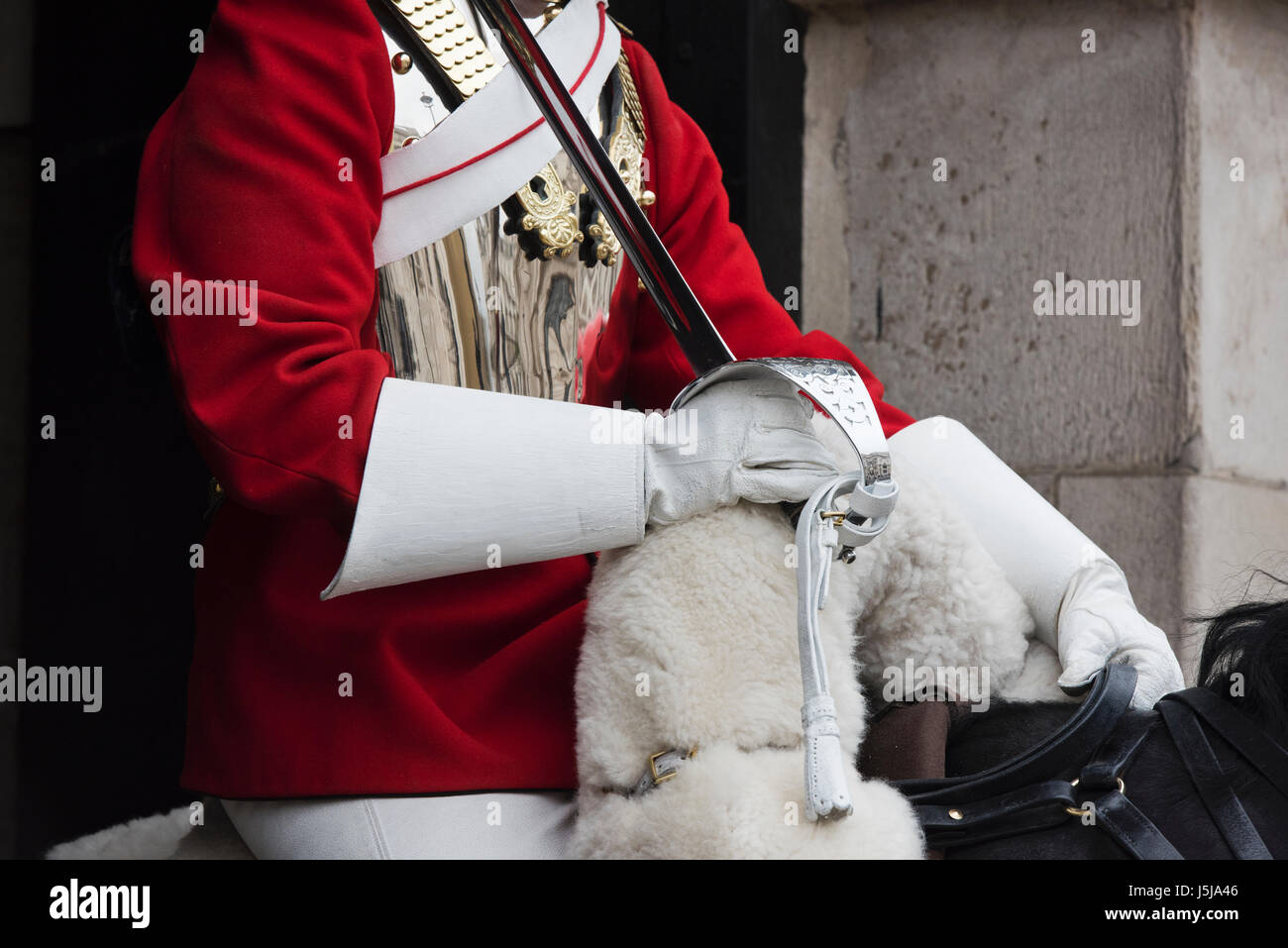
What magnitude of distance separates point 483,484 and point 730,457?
23 centimetres

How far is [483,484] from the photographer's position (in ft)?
4.13

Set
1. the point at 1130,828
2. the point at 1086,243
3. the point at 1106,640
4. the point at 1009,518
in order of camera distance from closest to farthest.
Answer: the point at 1130,828
the point at 1106,640
the point at 1009,518
the point at 1086,243

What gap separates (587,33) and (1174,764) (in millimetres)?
1051

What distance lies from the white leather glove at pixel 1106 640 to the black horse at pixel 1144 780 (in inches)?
3.5

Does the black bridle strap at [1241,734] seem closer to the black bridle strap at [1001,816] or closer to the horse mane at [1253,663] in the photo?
the horse mane at [1253,663]

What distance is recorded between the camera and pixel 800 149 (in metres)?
2.84

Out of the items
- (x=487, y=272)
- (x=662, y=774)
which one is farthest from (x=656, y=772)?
(x=487, y=272)

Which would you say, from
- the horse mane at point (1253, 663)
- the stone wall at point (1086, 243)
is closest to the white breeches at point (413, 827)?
the horse mane at point (1253, 663)

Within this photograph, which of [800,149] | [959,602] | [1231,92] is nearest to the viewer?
[959,602]

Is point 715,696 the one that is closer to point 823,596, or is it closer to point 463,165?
point 823,596

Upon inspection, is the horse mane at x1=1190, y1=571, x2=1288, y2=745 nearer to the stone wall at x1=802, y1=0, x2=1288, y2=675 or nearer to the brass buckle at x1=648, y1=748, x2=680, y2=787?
the brass buckle at x1=648, y1=748, x2=680, y2=787

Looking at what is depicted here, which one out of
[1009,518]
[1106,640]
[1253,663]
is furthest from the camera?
[1009,518]
